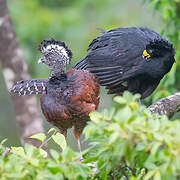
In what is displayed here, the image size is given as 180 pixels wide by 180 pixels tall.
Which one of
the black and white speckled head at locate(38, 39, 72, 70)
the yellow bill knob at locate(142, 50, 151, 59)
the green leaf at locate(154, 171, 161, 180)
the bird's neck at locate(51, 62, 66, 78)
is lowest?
the green leaf at locate(154, 171, 161, 180)

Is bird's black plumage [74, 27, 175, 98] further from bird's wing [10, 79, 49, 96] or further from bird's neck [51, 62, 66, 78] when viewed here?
bird's wing [10, 79, 49, 96]

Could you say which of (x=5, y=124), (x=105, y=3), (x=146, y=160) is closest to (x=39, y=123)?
(x=146, y=160)

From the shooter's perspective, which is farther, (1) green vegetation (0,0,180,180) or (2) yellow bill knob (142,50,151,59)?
(2) yellow bill knob (142,50,151,59)

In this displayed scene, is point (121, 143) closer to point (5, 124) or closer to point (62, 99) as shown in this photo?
point (62, 99)

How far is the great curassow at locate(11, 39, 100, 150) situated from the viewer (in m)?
4.13

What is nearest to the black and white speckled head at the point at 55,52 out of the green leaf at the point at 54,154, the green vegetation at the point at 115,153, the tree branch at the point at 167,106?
the tree branch at the point at 167,106

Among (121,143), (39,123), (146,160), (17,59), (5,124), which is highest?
(17,59)

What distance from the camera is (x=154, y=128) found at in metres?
1.96

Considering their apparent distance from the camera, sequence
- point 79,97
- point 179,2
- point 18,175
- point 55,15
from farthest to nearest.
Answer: point 55,15 < point 179,2 < point 79,97 < point 18,175

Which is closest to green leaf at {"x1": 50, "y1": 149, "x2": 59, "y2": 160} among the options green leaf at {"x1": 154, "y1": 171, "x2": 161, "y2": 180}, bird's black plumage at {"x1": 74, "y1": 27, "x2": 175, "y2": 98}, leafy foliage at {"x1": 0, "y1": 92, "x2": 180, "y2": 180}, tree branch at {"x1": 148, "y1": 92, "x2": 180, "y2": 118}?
leafy foliage at {"x1": 0, "y1": 92, "x2": 180, "y2": 180}

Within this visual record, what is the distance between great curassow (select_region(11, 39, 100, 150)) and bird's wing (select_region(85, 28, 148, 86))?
0.51 ft

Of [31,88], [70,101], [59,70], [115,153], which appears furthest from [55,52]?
[115,153]

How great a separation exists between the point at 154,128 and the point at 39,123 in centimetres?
330

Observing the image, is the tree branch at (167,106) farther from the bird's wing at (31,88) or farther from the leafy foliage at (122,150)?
the leafy foliage at (122,150)
